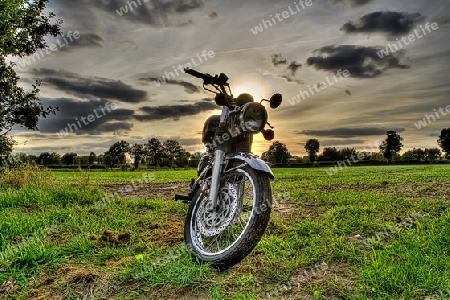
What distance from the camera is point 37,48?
1488cm

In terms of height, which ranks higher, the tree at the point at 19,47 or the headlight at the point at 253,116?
the tree at the point at 19,47

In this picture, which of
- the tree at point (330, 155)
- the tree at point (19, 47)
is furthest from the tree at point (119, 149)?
the tree at point (19, 47)

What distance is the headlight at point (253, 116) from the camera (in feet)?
12.7

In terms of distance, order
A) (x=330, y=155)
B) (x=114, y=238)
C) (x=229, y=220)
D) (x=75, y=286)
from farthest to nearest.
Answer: (x=330, y=155)
(x=114, y=238)
(x=229, y=220)
(x=75, y=286)

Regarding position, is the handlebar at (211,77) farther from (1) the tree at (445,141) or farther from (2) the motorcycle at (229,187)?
(1) the tree at (445,141)

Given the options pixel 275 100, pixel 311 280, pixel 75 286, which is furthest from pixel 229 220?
pixel 75 286

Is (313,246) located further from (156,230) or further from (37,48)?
(37,48)

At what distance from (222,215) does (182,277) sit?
3.02ft

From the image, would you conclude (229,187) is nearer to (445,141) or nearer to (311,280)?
(311,280)

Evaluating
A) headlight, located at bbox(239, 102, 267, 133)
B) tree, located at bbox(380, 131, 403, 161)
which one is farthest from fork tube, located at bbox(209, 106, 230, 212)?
tree, located at bbox(380, 131, 403, 161)

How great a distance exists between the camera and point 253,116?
390cm

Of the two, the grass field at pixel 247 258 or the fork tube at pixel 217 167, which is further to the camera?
the fork tube at pixel 217 167

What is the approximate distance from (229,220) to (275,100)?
4.98 ft

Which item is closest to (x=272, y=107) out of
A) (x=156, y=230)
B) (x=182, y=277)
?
(x=182, y=277)
